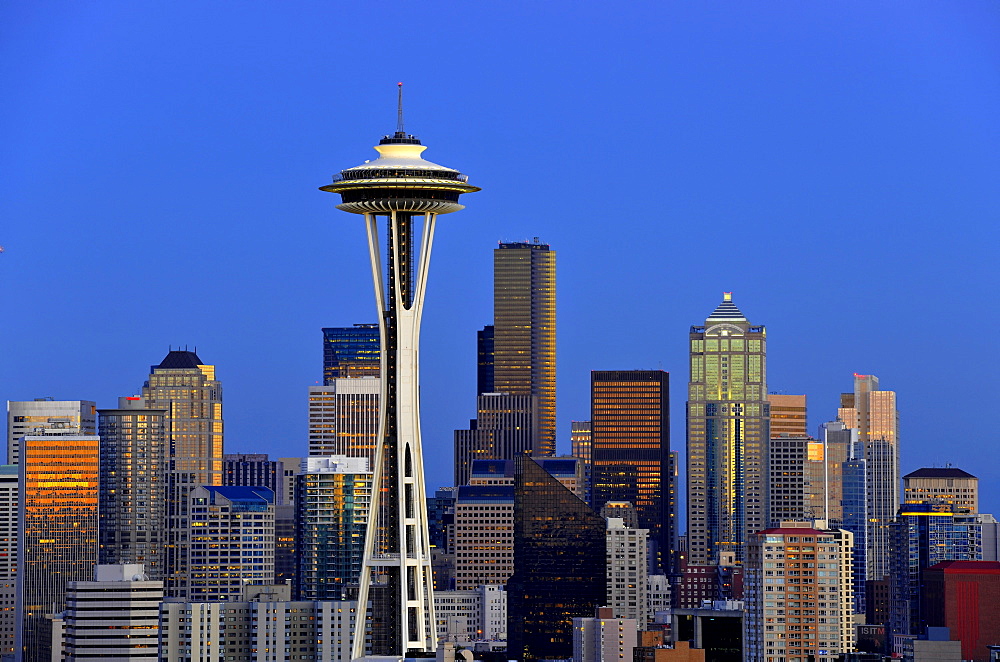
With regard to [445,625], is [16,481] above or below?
above

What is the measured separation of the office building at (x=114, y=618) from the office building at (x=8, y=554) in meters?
26.3

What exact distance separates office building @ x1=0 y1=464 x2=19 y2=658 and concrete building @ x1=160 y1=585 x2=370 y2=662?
40.4 meters

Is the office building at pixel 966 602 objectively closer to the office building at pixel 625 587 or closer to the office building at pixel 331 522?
the office building at pixel 625 587

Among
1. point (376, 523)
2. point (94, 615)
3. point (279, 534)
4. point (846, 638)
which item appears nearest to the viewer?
point (376, 523)

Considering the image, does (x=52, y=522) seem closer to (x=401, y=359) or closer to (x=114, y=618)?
(x=114, y=618)

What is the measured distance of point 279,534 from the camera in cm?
19738

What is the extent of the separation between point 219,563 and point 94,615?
2227 inches

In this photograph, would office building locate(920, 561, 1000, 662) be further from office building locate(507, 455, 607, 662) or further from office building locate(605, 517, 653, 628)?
office building locate(507, 455, 607, 662)

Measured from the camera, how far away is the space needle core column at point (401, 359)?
112 meters

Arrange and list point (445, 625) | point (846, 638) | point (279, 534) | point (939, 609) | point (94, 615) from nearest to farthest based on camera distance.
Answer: point (846, 638), point (94, 615), point (939, 609), point (445, 625), point (279, 534)

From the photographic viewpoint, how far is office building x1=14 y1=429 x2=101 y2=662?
170 metres

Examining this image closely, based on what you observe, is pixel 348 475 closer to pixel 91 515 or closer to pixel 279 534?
pixel 279 534

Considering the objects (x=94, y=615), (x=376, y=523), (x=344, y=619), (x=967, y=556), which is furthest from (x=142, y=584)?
(x=967, y=556)

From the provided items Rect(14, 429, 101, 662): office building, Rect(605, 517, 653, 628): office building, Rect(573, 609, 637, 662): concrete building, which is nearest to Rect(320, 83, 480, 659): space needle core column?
Rect(573, 609, 637, 662): concrete building
